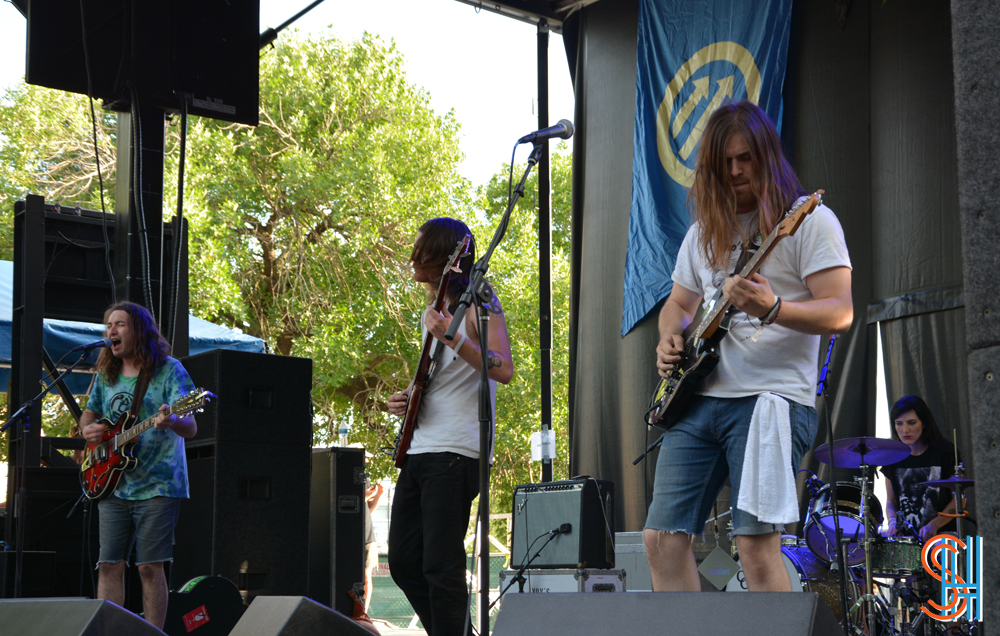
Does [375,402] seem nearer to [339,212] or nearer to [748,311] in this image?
[339,212]

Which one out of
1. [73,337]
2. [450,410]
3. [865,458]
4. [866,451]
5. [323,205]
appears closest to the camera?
[450,410]

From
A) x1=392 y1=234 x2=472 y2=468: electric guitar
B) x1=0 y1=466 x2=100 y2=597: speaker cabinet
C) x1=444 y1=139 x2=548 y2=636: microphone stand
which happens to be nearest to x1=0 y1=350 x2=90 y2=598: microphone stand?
x1=0 y1=466 x2=100 y2=597: speaker cabinet

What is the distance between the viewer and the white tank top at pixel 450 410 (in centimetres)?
321

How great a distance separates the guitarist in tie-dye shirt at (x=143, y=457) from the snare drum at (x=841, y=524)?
370 centimetres

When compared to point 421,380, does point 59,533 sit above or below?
below

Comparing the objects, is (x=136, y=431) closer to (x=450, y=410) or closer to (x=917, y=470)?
(x=450, y=410)

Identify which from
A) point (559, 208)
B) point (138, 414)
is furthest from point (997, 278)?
point (559, 208)

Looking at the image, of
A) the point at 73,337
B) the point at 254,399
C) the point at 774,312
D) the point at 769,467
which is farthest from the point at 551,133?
the point at 73,337

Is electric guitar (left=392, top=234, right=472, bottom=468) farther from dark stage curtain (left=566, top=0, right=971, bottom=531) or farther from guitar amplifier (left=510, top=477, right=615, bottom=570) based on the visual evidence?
dark stage curtain (left=566, top=0, right=971, bottom=531)

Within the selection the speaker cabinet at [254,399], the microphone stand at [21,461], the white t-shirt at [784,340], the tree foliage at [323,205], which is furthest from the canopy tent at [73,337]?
the tree foliage at [323,205]

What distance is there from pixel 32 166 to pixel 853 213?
1242 centimetres

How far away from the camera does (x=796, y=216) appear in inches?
87.1

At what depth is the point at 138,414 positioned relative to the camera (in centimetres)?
445

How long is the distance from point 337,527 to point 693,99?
14.8 ft
